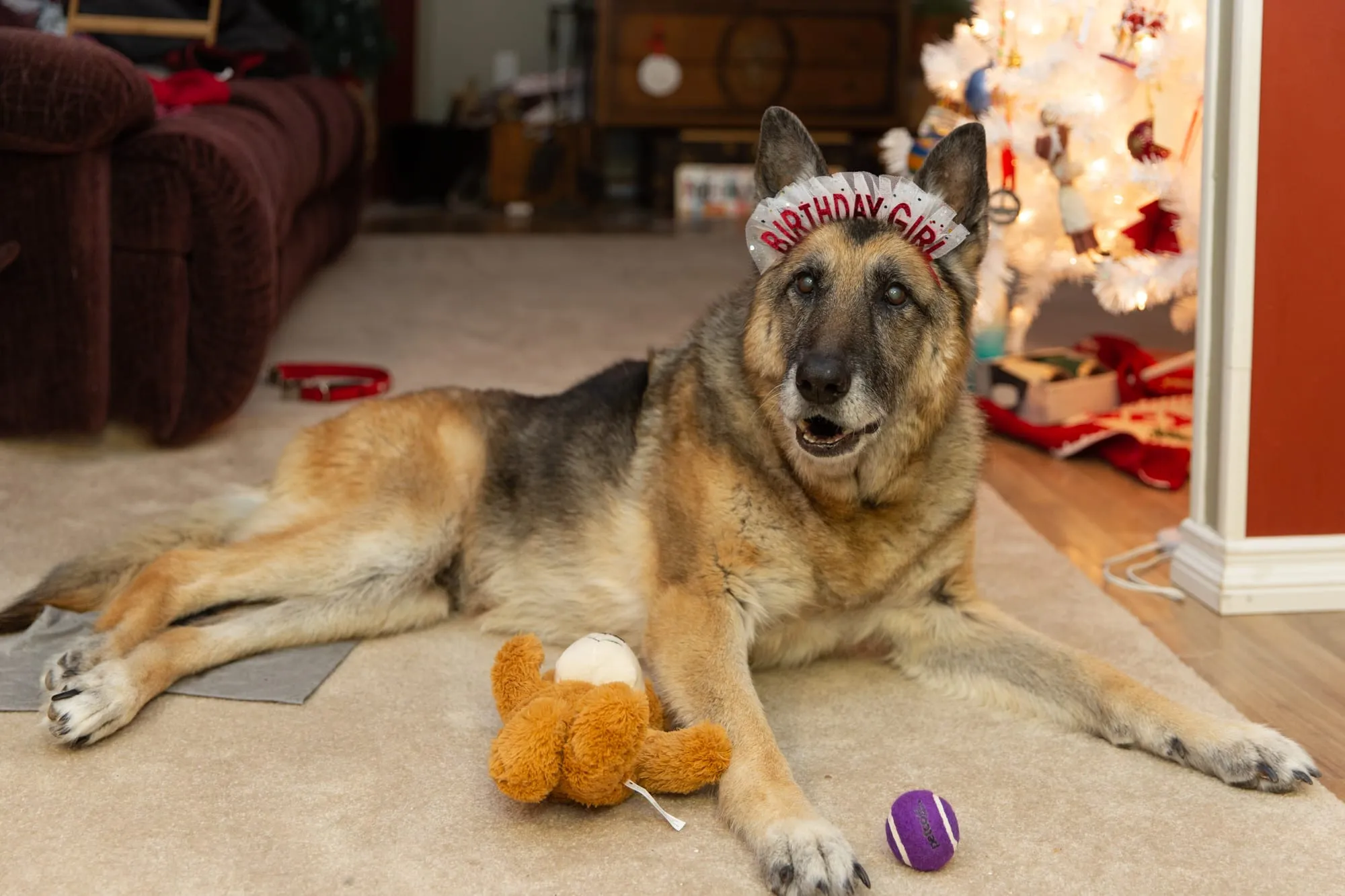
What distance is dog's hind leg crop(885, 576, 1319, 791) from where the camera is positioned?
207 cm

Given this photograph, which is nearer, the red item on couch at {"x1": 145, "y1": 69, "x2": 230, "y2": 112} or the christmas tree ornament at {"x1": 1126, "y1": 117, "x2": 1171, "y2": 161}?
the christmas tree ornament at {"x1": 1126, "y1": 117, "x2": 1171, "y2": 161}

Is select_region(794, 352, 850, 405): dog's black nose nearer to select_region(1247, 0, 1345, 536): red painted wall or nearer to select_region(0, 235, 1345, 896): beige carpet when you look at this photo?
select_region(0, 235, 1345, 896): beige carpet

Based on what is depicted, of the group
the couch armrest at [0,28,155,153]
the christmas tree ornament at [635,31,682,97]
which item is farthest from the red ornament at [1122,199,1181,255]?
the christmas tree ornament at [635,31,682,97]

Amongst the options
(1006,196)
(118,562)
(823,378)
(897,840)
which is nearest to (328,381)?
(118,562)

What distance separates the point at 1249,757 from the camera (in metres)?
2.06

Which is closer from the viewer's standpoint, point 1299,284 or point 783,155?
point 783,155

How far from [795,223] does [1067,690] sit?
0.98m

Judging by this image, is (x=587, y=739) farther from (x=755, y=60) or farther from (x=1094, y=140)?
(x=755, y=60)

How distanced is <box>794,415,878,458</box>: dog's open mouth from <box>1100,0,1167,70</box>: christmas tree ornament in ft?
7.19

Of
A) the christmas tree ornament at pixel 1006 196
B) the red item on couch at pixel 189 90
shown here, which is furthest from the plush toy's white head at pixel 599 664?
the red item on couch at pixel 189 90

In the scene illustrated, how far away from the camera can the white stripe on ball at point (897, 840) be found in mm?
1799

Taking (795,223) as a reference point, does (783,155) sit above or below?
above

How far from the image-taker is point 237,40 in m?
5.81

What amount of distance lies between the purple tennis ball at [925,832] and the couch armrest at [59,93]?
8.91 ft
